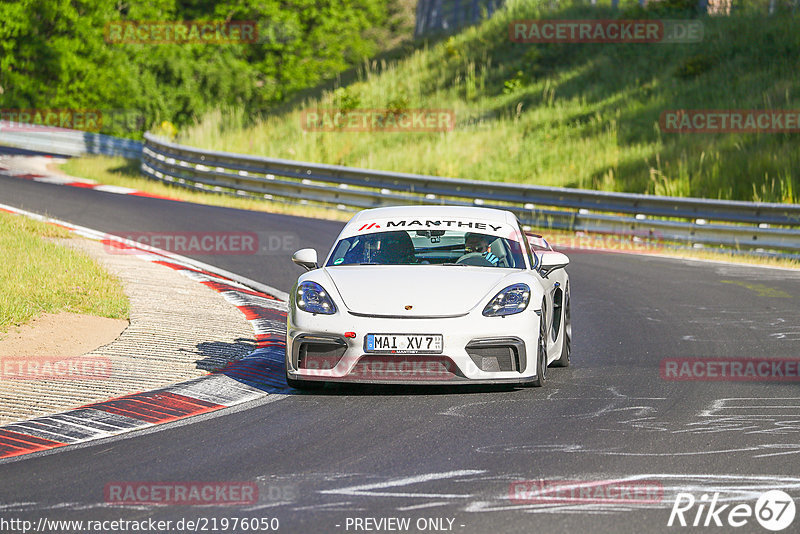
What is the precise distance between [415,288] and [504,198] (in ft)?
46.9

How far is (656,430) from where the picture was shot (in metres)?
7.23

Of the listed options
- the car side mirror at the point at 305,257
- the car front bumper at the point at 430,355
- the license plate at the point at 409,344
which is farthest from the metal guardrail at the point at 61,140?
the license plate at the point at 409,344

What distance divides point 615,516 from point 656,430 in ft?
6.53

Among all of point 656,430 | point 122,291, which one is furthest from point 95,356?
point 656,430

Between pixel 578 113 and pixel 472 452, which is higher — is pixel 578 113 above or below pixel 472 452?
above

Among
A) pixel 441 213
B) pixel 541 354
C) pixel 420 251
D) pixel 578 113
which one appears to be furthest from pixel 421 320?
pixel 578 113

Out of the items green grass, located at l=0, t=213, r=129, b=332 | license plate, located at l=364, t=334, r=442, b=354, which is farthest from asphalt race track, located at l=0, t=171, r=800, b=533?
green grass, located at l=0, t=213, r=129, b=332

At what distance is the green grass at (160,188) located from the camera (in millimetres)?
24094

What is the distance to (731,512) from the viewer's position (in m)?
5.39

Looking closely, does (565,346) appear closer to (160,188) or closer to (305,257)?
(305,257)

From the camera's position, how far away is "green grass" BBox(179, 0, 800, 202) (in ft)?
80.6

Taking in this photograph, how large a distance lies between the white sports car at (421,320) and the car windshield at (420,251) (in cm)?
2

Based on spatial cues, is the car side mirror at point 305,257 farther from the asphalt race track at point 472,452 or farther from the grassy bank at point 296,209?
the grassy bank at point 296,209

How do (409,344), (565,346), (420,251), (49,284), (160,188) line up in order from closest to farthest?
1. (409,344)
2. (565,346)
3. (420,251)
4. (49,284)
5. (160,188)
